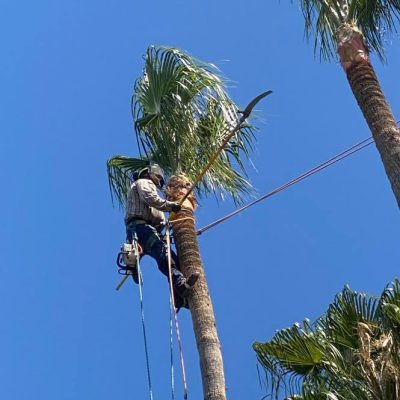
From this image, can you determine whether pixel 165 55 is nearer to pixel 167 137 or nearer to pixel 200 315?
pixel 167 137

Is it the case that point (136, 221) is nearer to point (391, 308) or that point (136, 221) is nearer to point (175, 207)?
point (175, 207)

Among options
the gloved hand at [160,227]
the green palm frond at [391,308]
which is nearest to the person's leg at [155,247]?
the gloved hand at [160,227]

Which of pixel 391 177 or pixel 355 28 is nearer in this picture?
pixel 391 177

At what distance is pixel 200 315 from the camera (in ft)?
28.2

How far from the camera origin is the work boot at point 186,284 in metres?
8.81

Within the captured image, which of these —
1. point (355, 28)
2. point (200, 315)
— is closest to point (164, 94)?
point (355, 28)

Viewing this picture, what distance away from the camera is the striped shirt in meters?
9.78

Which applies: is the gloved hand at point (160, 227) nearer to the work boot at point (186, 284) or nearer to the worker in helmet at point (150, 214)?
the worker in helmet at point (150, 214)

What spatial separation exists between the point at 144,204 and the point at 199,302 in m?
1.68

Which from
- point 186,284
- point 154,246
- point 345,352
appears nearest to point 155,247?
point 154,246

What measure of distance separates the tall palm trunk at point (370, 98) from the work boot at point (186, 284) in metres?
2.13

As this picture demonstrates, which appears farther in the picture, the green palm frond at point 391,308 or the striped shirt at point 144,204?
the striped shirt at point 144,204

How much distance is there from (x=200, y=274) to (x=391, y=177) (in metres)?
2.13

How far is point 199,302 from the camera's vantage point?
877 centimetres
